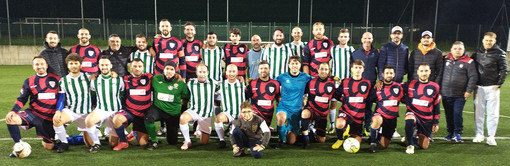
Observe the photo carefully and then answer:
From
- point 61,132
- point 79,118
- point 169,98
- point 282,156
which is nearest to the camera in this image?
point 282,156

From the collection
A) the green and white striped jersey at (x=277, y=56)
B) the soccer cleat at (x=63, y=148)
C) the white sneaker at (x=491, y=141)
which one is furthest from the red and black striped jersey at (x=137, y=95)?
the white sneaker at (x=491, y=141)

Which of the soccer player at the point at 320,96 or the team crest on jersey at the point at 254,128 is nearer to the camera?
the team crest on jersey at the point at 254,128

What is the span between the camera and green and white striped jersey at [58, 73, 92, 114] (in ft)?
14.4

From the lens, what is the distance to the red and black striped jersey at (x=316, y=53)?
543cm

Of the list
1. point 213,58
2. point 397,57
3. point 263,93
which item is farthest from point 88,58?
point 397,57

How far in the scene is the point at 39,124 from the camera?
13.6 ft

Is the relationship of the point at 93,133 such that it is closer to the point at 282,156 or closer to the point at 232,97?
the point at 232,97

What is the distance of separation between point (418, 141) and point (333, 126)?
1.30 meters

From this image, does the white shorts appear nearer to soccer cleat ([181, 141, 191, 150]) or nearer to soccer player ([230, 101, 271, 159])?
soccer cleat ([181, 141, 191, 150])

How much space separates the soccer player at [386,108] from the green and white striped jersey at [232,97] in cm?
172

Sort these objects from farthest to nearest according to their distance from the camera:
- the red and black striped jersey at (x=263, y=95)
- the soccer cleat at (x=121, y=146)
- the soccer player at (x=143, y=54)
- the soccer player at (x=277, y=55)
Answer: the soccer player at (x=277, y=55) → the soccer player at (x=143, y=54) → the red and black striped jersey at (x=263, y=95) → the soccer cleat at (x=121, y=146)

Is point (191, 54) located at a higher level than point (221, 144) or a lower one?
higher

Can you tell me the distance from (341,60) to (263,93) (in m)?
1.60

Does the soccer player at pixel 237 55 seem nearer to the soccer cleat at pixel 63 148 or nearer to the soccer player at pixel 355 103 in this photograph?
the soccer player at pixel 355 103
